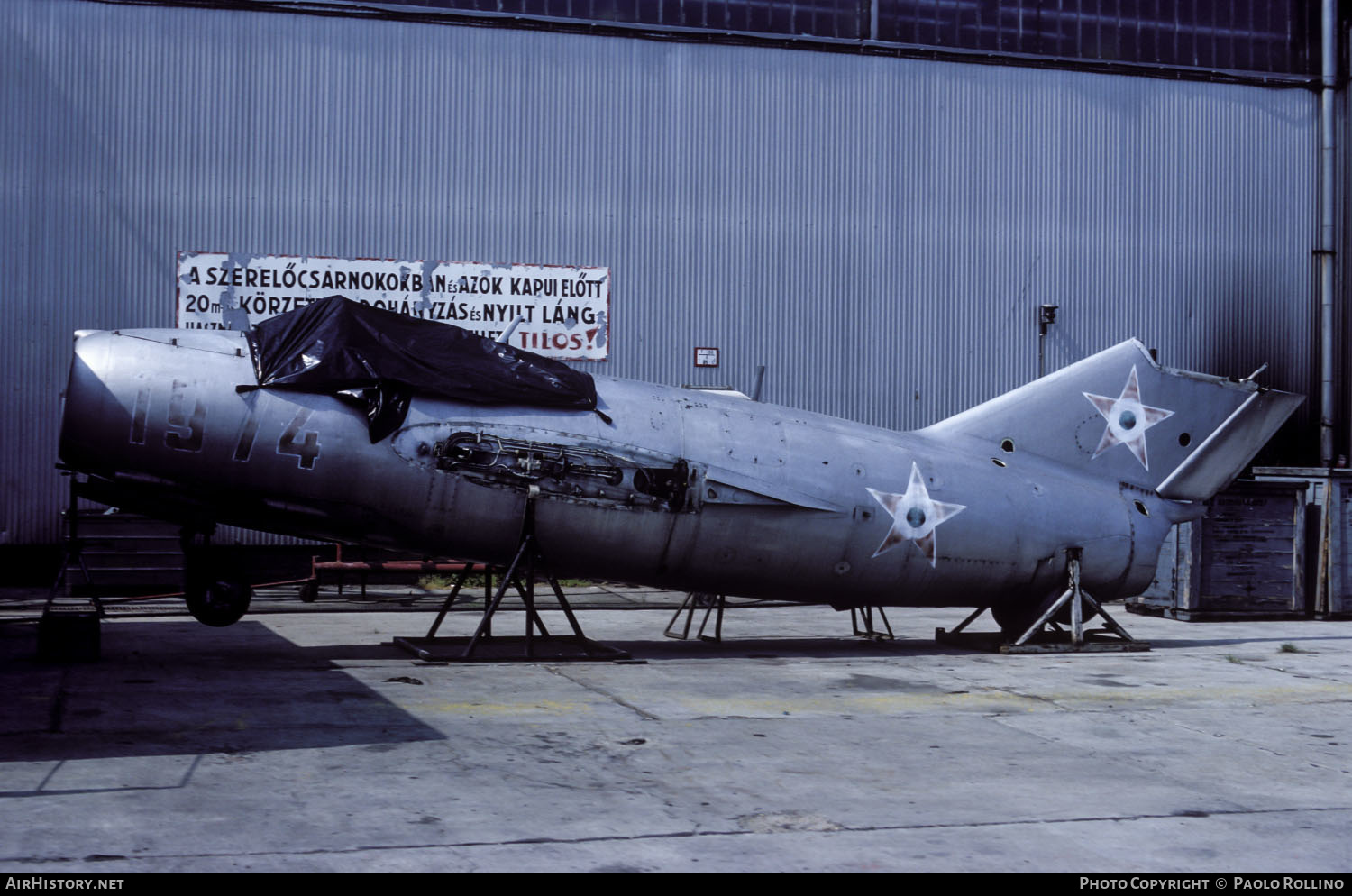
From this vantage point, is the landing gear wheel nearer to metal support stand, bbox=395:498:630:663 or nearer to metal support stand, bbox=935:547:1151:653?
metal support stand, bbox=395:498:630:663

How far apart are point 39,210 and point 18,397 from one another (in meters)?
2.97

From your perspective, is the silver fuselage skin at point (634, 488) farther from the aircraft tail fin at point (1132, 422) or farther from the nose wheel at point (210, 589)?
the nose wheel at point (210, 589)

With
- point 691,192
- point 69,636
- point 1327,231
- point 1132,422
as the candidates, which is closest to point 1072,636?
point 1132,422

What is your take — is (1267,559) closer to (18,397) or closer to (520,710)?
(520,710)

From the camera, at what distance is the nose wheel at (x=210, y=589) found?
41.6ft

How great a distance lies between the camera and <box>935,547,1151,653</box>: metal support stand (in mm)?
14227

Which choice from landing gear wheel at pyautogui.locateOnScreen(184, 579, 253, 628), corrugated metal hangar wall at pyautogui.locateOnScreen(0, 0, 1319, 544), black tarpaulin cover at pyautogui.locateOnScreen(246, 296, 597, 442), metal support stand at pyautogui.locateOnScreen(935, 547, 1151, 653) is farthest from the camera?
corrugated metal hangar wall at pyautogui.locateOnScreen(0, 0, 1319, 544)

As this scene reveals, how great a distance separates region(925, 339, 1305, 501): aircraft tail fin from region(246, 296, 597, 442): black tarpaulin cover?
4672 millimetres

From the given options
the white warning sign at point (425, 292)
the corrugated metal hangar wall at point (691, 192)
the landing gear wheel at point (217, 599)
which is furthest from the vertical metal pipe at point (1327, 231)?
the landing gear wheel at point (217, 599)

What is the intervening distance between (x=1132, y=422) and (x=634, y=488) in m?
6.03

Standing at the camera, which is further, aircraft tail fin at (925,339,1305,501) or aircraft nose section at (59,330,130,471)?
aircraft tail fin at (925,339,1305,501)

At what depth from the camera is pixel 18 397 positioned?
20.6m

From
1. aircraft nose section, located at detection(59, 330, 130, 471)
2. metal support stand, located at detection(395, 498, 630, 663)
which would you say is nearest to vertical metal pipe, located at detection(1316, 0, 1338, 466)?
metal support stand, located at detection(395, 498, 630, 663)

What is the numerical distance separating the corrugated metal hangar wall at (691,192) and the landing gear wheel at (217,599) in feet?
31.2
